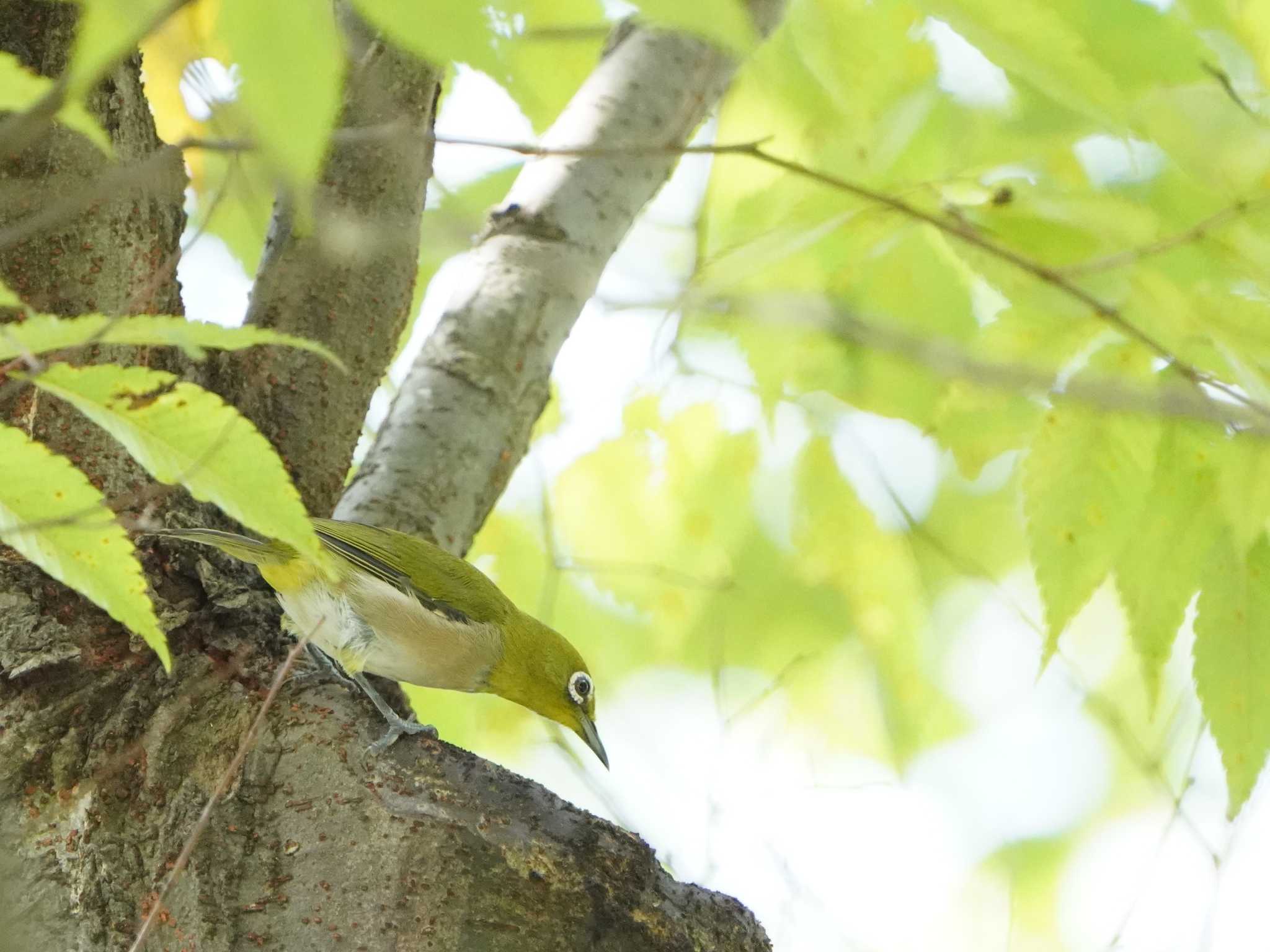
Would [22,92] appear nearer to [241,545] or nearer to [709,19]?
[709,19]

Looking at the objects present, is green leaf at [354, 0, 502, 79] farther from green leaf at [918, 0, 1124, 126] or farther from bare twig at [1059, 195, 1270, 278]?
bare twig at [1059, 195, 1270, 278]

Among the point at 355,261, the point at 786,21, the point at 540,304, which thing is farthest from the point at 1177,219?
the point at 355,261

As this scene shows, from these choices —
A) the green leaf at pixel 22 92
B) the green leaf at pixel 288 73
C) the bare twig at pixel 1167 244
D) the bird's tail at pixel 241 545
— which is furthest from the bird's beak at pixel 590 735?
the green leaf at pixel 288 73

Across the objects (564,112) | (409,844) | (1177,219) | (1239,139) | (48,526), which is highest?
(564,112)

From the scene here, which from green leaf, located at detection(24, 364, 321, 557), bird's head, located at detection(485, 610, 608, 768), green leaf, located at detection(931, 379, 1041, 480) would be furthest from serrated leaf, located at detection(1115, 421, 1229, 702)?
bird's head, located at detection(485, 610, 608, 768)

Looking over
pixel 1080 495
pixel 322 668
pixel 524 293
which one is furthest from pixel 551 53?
pixel 1080 495

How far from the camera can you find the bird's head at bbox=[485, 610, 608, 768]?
3.73 metres

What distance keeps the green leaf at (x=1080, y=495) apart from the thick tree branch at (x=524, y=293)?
1.42m

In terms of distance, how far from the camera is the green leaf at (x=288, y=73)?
2.75ft

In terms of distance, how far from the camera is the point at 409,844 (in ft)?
5.53

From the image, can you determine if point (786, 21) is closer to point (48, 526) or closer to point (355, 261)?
point (355, 261)

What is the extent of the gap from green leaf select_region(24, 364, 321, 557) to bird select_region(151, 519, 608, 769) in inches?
42.1

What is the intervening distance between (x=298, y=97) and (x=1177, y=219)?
A: 7.02ft

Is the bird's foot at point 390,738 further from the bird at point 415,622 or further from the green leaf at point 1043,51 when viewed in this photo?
the green leaf at point 1043,51
